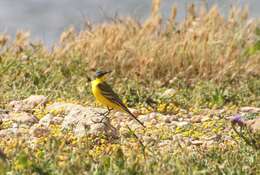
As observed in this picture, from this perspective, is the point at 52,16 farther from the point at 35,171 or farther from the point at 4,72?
the point at 35,171

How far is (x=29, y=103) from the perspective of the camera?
8352 mm

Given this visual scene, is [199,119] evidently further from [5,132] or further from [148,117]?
[5,132]

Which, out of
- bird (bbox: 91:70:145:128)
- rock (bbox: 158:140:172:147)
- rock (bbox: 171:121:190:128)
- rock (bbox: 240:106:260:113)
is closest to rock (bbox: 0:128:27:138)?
bird (bbox: 91:70:145:128)

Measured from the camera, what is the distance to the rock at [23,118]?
7515mm

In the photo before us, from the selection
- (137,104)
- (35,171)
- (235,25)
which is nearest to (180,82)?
(137,104)

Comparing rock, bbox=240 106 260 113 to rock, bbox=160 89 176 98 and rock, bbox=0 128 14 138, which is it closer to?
rock, bbox=160 89 176 98

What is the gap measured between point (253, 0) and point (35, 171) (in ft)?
52.1

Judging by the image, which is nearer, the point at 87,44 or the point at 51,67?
the point at 51,67

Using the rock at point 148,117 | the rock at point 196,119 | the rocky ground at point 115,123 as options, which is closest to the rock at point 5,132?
the rocky ground at point 115,123

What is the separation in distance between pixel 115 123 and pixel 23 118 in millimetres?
862

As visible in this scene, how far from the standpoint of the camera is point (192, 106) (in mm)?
9211

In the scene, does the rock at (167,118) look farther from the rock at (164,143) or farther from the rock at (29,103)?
the rock at (29,103)

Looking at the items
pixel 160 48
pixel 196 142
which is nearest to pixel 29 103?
pixel 196 142

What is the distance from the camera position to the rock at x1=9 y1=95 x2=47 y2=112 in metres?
8.20
